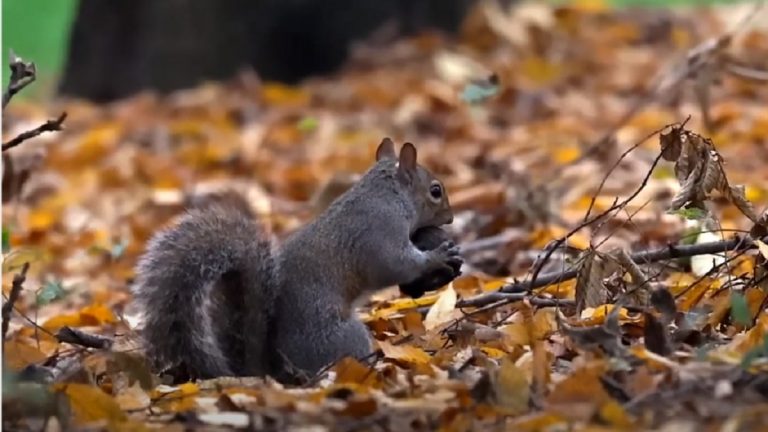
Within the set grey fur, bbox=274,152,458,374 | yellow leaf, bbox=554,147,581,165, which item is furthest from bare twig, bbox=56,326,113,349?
yellow leaf, bbox=554,147,581,165

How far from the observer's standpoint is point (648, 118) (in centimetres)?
626

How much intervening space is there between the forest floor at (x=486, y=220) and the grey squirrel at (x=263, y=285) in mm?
113

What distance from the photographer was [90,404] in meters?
2.50

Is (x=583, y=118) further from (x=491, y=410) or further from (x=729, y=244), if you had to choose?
(x=491, y=410)

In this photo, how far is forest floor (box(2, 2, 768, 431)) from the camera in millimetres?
2439

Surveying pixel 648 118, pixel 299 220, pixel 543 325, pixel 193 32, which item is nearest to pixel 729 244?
pixel 543 325

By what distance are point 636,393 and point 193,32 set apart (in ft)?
19.4

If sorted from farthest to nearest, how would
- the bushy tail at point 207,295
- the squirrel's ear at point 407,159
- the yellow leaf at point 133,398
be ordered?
the squirrel's ear at point 407,159, the bushy tail at point 207,295, the yellow leaf at point 133,398

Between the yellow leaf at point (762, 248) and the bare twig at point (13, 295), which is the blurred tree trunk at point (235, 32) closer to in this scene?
the yellow leaf at point (762, 248)

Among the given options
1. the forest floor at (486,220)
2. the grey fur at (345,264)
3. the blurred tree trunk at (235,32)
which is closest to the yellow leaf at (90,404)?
the forest floor at (486,220)

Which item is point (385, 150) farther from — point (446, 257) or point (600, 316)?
point (600, 316)

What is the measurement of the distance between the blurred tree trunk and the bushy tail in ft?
16.4

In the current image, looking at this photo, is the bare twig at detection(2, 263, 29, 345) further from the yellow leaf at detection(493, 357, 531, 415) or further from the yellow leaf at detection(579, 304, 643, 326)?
the yellow leaf at detection(579, 304, 643, 326)

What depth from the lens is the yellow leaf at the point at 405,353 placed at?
2883 millimetres
